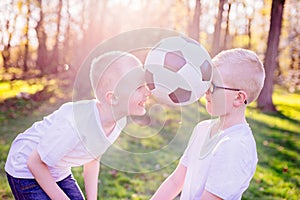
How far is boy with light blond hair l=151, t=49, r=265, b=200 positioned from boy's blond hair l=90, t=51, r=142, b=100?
0.50 metres

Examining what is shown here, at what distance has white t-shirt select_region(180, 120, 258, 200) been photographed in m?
1.60

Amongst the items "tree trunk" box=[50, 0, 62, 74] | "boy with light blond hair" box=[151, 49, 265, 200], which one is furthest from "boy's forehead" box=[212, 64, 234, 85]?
"tree trunk" box=[50, 0, 62, 74]

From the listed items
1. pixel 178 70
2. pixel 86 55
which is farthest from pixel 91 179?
pixel 86 55

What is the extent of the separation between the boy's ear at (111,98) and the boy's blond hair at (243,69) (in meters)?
0.60

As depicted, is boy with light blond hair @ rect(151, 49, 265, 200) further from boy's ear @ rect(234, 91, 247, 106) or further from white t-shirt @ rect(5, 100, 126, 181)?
white t-shirt @ rect(5, 100, 126, 181)

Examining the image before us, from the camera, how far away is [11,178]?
2129mm

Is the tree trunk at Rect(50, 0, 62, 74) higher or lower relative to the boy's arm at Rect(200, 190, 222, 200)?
lower

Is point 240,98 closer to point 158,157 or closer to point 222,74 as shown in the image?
point 222,74

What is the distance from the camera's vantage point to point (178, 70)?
73.7 inches

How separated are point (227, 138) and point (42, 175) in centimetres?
96

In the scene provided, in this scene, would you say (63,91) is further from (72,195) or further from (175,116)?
(72,195)

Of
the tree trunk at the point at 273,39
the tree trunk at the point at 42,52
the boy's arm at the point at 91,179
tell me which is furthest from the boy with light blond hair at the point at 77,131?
the tree trunk at the point at 273,39

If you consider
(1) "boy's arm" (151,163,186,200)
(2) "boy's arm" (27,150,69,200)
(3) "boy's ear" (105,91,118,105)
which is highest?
(3) "boy's ear" (105,91,118,105)

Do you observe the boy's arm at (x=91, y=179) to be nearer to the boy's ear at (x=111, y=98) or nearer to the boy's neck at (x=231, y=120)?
the boy's ear at (x=111, y=98)
